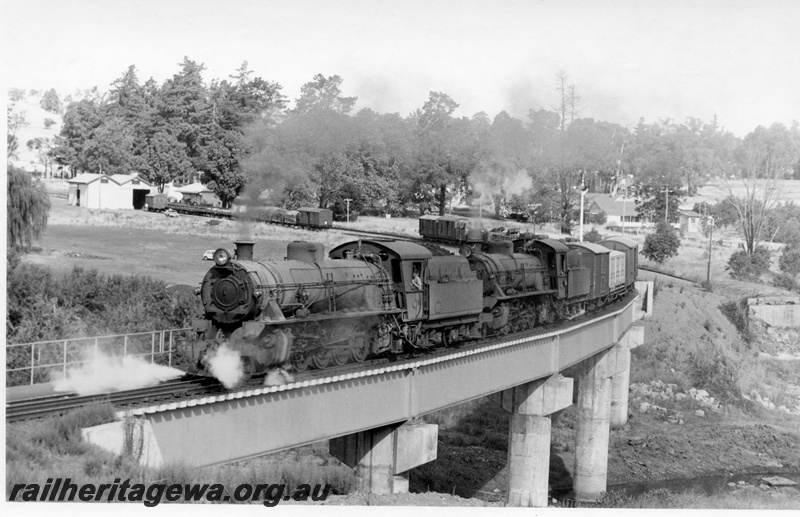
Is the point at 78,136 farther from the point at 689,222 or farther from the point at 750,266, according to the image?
the point at 689,222

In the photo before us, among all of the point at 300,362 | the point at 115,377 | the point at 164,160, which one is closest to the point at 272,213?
the point at 164,160

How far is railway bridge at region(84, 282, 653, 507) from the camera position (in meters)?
16.0

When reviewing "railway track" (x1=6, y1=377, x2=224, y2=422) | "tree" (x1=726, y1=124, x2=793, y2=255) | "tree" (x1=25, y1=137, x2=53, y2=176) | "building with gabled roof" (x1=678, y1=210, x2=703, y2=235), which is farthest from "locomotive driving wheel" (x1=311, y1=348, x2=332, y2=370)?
"building with gabled roof" (x1=678, y1=210, x2=703, y2=235)

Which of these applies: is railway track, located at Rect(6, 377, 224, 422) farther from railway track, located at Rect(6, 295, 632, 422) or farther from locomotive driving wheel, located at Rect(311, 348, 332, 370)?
locomotive driving wheel, located at Rect(311, 348, 332, 370)

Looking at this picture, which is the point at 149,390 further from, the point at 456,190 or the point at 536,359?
the point at 456,190

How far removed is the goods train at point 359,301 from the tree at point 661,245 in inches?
1743

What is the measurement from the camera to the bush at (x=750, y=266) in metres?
70.8

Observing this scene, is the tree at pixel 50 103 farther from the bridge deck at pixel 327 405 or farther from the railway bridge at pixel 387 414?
the bridge deck at pixel 327 405

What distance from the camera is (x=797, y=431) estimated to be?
47031 millimetres

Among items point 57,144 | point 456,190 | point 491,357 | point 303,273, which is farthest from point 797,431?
point 57,144

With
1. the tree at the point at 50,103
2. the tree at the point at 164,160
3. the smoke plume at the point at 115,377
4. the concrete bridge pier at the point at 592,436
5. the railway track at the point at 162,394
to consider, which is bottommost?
the concrete bridge pier at the point at 592,436

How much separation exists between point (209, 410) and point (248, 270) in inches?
148

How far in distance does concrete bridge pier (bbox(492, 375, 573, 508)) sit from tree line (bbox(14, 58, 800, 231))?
1235 cm

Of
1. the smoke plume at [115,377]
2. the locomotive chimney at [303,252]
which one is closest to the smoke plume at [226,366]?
the smoke plume at [115,377]
